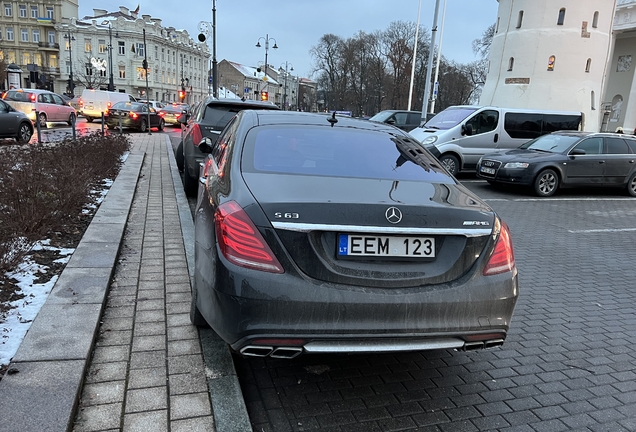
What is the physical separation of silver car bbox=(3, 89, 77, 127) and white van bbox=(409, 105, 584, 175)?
1626 cm

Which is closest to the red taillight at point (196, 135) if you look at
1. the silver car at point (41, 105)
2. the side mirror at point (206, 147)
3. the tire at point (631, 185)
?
the side mirror at point (206, 147)

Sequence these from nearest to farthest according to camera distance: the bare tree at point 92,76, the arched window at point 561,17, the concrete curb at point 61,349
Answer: the concrete curb at point 61,349
the arched window at point 561,17
the bare tree at point 92,76

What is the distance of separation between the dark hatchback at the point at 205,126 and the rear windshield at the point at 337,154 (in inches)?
179

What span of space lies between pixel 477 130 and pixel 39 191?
39.6 feet

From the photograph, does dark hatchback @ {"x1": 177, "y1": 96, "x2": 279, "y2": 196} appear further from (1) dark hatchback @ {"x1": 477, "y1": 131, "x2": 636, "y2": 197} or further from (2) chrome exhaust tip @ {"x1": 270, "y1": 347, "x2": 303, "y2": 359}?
(1) dark hatchback @ {"x1": 477, "y1": 131, "x2": 636, "y2": 197}

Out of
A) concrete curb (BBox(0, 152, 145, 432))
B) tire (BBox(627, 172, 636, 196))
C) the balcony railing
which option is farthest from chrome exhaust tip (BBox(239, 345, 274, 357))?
the balcony railing

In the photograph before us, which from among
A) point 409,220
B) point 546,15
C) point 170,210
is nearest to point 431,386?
point 409,220

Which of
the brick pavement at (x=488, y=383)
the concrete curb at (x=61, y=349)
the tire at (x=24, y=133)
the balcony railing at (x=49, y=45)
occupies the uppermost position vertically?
the balcony railing at (x=49, y=45)

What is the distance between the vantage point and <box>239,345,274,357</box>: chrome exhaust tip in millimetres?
2432

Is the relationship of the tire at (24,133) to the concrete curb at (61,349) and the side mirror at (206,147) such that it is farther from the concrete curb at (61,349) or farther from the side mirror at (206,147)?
the concrete curb at (61,349)

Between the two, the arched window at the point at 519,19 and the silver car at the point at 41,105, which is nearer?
the silver car at the point at 41,105

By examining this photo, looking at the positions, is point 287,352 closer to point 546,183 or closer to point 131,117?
point 546,183

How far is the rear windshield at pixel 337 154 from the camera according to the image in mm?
3131

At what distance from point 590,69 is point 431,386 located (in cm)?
4535
